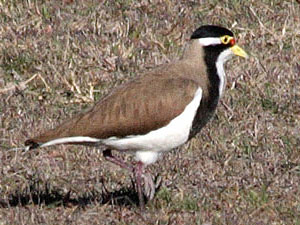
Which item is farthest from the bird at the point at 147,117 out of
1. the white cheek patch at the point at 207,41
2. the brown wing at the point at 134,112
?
the white cheek patch at the point at 207,41

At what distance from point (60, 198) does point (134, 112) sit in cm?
101

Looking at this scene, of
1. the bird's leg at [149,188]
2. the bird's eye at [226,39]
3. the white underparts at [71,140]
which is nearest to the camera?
the white underparts at [71,140]

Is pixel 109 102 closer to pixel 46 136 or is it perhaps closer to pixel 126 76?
pixel 46 136

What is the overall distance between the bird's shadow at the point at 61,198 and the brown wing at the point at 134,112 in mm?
650

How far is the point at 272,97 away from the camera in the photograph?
10.1 meters

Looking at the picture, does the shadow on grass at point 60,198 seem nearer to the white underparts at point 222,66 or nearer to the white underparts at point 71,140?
the white underparts at point 71,140

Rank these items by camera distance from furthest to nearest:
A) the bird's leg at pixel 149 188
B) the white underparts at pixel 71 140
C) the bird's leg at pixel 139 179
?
the bird's leg at pixel 149 188, the bird's leg at pixel 139 179, the white underparts at pixel 71 140

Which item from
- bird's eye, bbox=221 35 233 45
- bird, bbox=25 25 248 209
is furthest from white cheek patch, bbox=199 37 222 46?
bird, bbox=25 25 248 209

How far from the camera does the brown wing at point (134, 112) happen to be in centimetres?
763

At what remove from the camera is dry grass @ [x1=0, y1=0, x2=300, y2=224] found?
8086mm

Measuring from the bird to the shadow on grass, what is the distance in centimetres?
28

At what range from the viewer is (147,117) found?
7672mm

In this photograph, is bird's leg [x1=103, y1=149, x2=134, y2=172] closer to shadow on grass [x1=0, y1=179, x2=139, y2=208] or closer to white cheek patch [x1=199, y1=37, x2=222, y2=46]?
shadow on grass [x1=0, y1=179, x2=139, y2=208]

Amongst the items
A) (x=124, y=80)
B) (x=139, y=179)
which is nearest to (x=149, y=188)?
(x=139, y=179)
